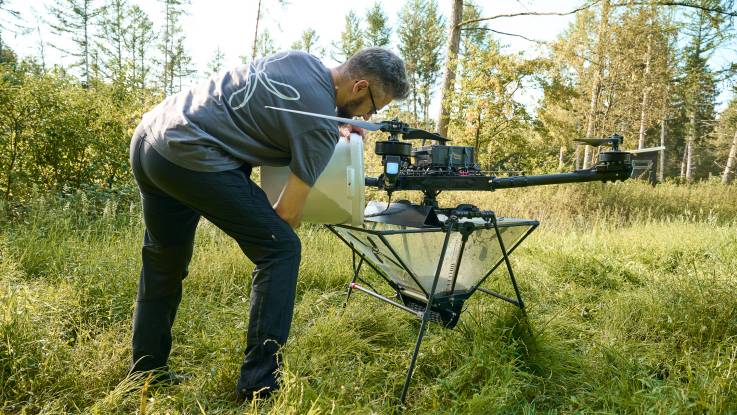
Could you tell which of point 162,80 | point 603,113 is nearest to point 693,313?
point 603,113

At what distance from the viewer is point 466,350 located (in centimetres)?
224

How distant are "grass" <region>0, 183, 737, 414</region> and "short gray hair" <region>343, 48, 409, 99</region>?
44.5 inches

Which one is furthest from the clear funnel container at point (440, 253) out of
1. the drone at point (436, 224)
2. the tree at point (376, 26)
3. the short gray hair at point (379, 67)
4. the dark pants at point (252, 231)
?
the tree at point (376, 26)

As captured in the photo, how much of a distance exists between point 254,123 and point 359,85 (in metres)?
0.43

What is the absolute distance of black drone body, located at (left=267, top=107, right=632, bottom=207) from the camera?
1850 millimetres

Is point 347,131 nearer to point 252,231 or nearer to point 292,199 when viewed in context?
point 292,199

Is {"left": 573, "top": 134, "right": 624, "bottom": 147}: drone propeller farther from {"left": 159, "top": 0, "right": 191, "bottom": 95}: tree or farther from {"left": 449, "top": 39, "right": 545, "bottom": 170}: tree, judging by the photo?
{"left": 159, "top": 0, "right": 191, "bottom": 95}: tree

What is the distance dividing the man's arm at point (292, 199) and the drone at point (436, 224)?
0.30 meters

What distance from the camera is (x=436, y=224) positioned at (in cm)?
199

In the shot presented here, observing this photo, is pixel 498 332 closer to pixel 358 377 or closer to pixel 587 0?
pixel 358 377

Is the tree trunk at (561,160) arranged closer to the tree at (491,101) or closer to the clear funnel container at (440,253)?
the tree at (491,101)

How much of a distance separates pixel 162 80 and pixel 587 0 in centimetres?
2661

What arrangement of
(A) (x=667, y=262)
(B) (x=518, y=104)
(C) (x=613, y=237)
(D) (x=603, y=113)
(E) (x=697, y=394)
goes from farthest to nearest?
(D) (x=603, y=113)
(B) (x=518, y=104)
(C) (x=613, y=237)
(A) (x=667, y=262)
(E) (x=697, y=394)

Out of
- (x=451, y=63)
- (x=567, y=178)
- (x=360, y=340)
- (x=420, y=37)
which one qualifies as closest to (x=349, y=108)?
(x=567, y=178)
